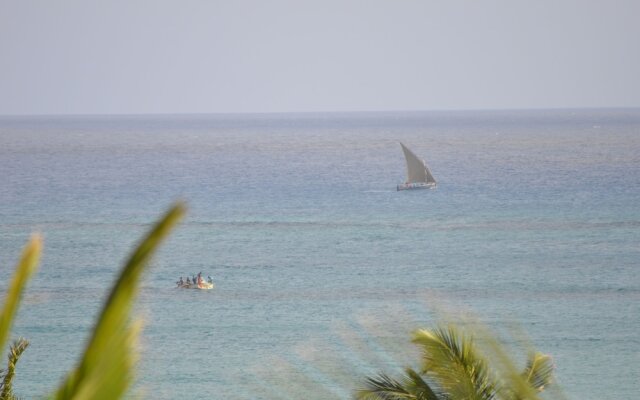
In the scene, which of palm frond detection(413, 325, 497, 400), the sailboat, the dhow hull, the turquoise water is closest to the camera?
palm frond detection(413, 325, 497, 400)

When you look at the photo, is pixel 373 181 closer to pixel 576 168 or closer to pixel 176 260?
pixel 576 168

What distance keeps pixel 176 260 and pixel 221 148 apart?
123 metres

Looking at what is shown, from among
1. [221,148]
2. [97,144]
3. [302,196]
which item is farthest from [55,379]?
[97,144]

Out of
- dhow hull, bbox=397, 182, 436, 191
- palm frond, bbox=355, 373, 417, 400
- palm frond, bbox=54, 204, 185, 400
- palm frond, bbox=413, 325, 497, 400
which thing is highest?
palm frond, bbox=54, 204, 185, 400

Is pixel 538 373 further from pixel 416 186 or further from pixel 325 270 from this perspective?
pixel 416 186

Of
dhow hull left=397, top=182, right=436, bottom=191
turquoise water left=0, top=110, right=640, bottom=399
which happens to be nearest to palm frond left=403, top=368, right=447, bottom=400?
turquoise water left=0, top=110, right=640, bottom=399

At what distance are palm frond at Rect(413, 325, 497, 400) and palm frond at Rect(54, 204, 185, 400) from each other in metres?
5.14

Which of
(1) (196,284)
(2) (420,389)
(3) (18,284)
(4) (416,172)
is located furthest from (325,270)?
(3) (18,284)

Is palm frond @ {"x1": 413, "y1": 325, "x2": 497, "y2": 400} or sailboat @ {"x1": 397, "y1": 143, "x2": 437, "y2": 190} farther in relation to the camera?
sailboat @ {"x1": 397, "y1": 143, "x2": 437, "y2": 190}

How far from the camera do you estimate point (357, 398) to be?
7.53 m

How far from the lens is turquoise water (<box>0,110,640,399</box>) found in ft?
98.5

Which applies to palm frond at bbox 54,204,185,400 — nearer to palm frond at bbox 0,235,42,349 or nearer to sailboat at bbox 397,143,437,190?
palm frond at bbox 0,235,42,349

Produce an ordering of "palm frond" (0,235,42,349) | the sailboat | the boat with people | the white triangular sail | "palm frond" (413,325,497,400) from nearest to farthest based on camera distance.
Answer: "palm frond" (0,235,42,349) → "palm frond" (413,325,497,400) → the boat with people → the sailboat → the white triangular sail

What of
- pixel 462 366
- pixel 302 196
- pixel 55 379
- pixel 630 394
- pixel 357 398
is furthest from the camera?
pixel 302 196
